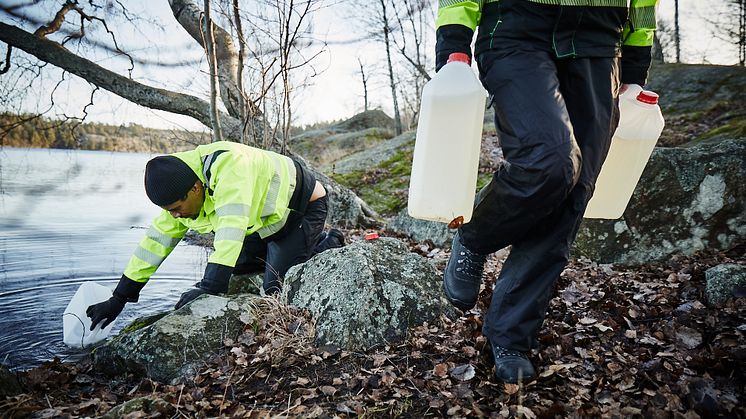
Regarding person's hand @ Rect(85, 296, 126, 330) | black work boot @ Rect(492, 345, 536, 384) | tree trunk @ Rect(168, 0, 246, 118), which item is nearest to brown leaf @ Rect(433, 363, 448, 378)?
black work boot @ Rect(492, 345, 536, 384)

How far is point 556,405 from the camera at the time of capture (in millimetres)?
1775

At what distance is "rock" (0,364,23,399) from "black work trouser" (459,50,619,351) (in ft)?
7.80

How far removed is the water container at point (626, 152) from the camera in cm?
242

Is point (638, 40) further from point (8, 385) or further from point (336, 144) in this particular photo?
point (336, 144)

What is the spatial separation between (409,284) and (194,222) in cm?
183

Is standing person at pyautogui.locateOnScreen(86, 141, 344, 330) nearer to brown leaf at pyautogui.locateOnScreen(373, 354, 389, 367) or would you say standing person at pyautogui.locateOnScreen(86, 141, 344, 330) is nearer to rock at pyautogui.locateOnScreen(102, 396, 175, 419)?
rock at pyautogui.locateOnScreen(102, 396, 175, 419)

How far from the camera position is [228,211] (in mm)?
3035

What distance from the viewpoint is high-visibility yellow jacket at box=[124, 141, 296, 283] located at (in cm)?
304

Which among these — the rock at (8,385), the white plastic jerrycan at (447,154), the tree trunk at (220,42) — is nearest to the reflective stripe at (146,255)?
the rock at (8,385)

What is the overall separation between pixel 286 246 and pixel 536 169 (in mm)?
2877

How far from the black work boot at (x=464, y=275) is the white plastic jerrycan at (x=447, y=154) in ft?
0.96

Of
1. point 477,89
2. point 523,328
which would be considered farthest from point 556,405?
point 477,89

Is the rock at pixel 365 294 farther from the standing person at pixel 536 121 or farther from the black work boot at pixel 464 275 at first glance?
the standing person at pixel 536 121

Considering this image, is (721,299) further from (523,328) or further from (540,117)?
(540,117)
